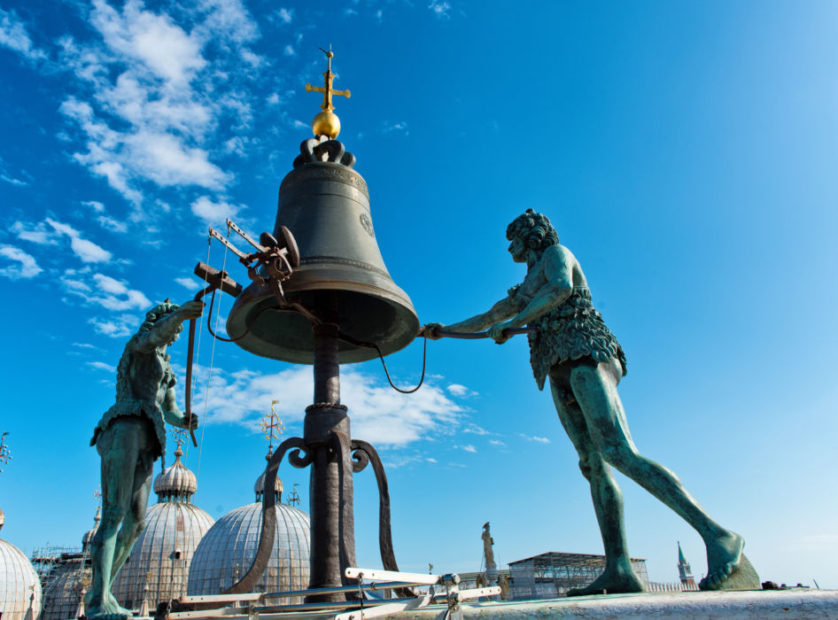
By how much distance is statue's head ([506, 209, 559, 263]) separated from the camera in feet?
20.5

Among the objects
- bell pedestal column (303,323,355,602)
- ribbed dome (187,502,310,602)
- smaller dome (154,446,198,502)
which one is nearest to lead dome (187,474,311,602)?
ribbed dome (187,502,310,602)

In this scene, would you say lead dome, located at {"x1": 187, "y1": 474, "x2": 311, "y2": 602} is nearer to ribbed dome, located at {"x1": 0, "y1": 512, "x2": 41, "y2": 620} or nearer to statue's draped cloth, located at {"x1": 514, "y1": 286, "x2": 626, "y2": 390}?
ribbed dome, located at {"x1": 0, "y1": 512, "x2": 41, "y2": 620}

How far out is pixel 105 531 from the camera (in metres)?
5.98

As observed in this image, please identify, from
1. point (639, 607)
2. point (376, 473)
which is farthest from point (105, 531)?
point (639, 607)

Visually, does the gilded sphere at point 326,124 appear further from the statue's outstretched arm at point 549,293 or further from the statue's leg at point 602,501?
the statue's leg at point 602,501

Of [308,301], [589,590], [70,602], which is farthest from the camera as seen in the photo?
[70,602]

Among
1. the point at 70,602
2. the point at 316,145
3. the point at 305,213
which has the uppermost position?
the point at 316,145

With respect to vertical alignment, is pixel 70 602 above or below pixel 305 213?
below

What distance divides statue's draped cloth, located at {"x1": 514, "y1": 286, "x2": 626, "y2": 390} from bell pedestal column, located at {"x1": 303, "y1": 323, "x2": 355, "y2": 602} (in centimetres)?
188

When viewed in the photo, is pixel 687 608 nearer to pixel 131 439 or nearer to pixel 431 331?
pixel 431 331

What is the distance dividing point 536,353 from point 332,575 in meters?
2.58

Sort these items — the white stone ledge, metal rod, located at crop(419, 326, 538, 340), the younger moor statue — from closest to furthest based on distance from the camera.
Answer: the white stone ledge
the younger moor statue
metal rod, located at crop(419, 326, 538, 340)

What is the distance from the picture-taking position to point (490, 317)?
6879 millimetres

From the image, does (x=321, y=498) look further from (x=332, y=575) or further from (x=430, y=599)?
(x=430, y=599)
